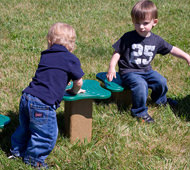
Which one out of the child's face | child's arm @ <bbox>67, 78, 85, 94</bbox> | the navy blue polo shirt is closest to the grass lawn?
child's arm @ <bbox>67, 78, 85, 94</bbox>

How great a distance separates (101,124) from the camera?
340 cm

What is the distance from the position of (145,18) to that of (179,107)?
1.30m

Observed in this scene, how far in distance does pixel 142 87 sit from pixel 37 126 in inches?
59.8

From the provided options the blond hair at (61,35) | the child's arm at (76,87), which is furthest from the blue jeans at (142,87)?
the blond hair at (61,35)

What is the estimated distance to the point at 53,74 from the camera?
8.38 feet

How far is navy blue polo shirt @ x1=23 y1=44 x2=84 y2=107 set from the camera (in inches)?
99.3

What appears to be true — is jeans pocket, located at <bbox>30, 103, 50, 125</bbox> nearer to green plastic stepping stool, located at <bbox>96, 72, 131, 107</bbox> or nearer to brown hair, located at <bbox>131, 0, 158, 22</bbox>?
green plastic stepping stool, located at <bbox>96, 72, 131, 107</bbox>

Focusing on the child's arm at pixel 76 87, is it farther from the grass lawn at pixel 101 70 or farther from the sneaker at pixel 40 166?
the sneaker at pixel 40 166

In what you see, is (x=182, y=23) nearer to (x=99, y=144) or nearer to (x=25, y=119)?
(x=99, y=144)

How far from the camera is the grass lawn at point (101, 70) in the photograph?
2.86 m

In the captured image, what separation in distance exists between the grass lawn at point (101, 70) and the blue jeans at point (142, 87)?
141mm

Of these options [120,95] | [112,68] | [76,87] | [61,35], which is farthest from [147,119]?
[61,35]

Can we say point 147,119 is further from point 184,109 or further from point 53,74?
point 53,74

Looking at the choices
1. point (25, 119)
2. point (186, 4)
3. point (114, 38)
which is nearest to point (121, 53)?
point (25, 119)
